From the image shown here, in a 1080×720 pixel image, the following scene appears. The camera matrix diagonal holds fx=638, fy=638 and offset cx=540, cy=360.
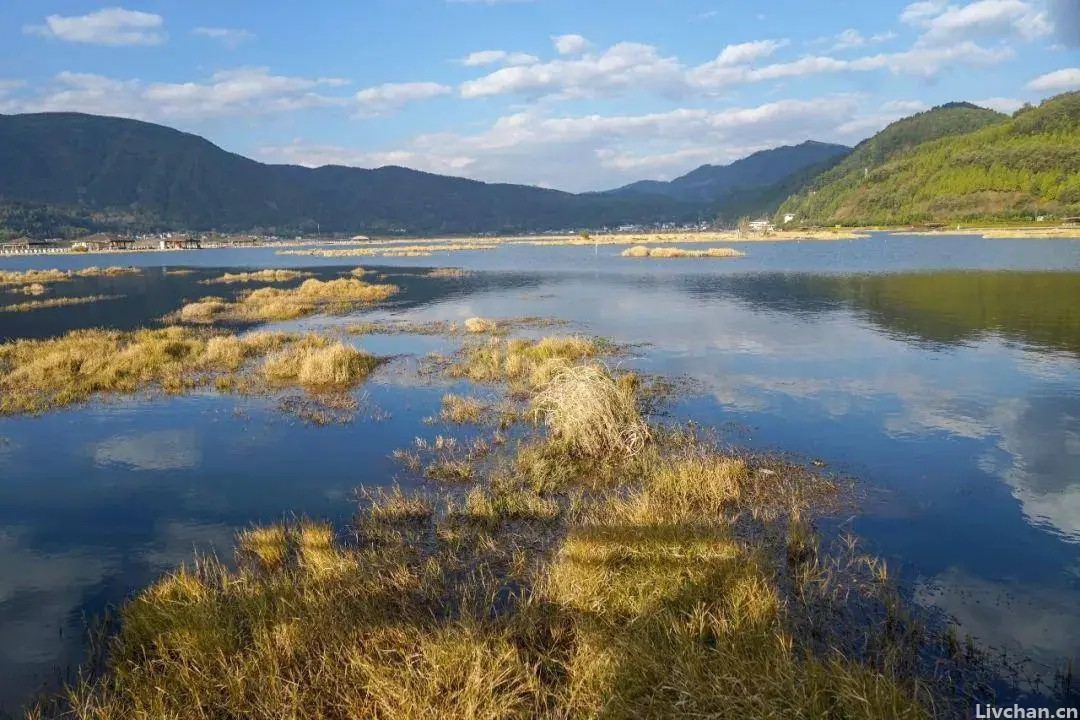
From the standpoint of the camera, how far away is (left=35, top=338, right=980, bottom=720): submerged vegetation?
6.84m

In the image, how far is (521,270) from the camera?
90.8 metres

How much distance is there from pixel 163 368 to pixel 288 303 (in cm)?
2525

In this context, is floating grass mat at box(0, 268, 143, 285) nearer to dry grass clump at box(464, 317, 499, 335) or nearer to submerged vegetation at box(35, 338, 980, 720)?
dry grass clump at box(464, 317, 499, 335)

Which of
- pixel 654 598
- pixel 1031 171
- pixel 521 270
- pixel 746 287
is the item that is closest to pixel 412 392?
pixel 654 598

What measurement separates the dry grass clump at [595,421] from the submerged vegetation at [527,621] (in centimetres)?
263

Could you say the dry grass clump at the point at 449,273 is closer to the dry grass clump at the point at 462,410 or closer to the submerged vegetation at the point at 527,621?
the dry grass clump at the point at 462,410

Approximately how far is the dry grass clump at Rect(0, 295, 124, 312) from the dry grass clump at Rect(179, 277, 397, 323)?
12.4 metres

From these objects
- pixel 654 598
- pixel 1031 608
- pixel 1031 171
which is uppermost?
pixel 1031 171

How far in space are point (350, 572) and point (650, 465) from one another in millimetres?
7898

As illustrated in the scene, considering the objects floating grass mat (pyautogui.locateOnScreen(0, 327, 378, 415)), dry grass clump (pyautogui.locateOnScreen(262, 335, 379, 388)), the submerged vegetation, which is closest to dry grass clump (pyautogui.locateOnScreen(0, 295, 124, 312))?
floating grass mat (pyautogui.locateOnScreen(0, 327, 378, 415))

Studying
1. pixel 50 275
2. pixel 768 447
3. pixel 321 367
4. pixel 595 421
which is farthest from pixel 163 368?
pixel 50 275

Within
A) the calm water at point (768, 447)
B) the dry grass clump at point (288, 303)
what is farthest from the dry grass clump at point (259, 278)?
the calm water at point (768, 447)

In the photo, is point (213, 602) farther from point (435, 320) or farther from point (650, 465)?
point (435, 320)

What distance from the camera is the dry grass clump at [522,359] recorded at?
24.8 metres
